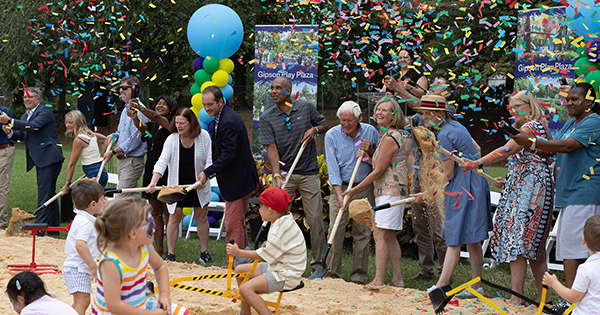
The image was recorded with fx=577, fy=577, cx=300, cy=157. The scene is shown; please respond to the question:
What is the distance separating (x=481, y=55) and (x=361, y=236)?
13.7 meters

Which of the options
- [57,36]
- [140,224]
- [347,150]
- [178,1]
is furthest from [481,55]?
[140,224]

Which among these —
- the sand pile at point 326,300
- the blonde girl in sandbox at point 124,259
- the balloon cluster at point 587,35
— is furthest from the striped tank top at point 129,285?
the balloon cluster at point 587,35

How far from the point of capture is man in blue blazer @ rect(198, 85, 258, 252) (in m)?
6.31

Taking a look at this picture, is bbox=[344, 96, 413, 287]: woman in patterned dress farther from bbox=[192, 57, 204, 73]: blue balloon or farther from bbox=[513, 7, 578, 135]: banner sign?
bbox=[192, 57, 204, 73]: blue balloon

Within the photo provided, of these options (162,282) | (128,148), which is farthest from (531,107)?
(128,148)

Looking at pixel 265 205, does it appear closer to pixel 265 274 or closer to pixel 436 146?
pixel 265 274

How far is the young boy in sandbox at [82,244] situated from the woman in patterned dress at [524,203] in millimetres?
3315

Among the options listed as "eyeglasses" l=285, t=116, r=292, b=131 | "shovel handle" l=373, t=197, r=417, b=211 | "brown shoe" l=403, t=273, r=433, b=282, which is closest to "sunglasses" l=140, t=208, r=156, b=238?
"shovel handle" l=373, t=197, r=417, b=211

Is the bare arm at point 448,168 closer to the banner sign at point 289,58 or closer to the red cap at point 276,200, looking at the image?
the red cap at point 276,200

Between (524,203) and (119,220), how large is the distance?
3376mm

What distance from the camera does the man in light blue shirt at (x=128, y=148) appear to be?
7.72 m

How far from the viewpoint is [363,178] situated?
19.8ft

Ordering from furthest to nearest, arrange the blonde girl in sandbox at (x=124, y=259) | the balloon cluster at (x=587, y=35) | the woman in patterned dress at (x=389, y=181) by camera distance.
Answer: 1. the balloon cluster at (x=587, y=35)
2. the woman in patterned dress at (x=389, y=181)
3. the blonde girl in sandbox at (x=124, y=259)

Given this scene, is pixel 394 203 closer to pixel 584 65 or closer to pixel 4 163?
pixel 584 65
